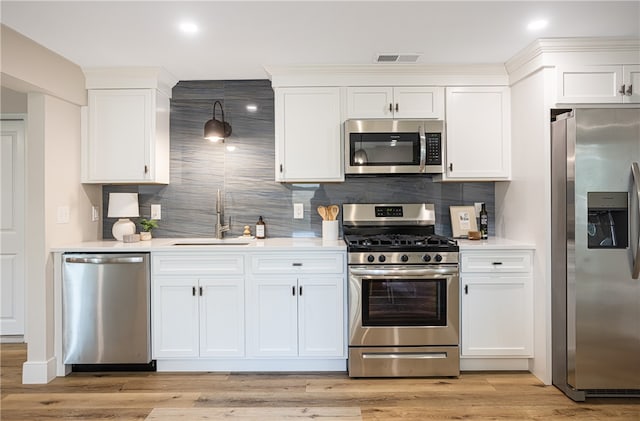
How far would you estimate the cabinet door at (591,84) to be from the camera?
9.53 ft

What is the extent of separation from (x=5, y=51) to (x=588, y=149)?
11.7 ft

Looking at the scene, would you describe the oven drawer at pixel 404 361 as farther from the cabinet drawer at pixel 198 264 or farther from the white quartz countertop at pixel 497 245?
the cabinet drawer at pixel 198 264

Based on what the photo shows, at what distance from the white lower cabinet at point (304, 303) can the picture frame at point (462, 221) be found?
1.14 meters

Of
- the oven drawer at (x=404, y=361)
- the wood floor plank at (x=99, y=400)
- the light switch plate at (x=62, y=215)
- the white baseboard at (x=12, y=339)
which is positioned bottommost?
the wood floor plank at (x=99, y=400)

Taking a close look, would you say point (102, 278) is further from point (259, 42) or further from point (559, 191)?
point (559, 191)

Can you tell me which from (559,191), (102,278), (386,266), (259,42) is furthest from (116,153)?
(559,191)

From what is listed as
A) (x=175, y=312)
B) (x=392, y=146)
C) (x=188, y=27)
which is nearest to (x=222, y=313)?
(x=175, y=312)

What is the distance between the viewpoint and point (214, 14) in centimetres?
245

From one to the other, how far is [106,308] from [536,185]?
124 inches

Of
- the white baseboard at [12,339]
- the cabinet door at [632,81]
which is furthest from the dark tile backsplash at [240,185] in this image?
the white baseboard at [12,339]

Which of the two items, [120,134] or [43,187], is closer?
A: [43,187]

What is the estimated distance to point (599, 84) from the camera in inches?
114

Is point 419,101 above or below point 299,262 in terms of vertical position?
above

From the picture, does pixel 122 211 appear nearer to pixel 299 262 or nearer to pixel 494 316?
pixel 299 262
